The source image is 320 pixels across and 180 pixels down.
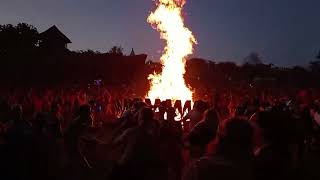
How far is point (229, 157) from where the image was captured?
4324mm

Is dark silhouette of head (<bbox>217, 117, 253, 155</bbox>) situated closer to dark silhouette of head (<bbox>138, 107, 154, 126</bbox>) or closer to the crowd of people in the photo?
the crowd of people

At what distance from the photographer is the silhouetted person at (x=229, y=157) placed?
4.23 m

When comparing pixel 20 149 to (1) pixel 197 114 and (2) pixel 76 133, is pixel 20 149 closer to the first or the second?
(2) pixel 76 133

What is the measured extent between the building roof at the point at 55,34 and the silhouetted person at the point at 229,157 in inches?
2389

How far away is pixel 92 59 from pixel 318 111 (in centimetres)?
3412

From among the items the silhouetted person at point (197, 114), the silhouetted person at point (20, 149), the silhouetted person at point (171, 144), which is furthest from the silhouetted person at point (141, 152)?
the silhouetted person at point (197, 114)

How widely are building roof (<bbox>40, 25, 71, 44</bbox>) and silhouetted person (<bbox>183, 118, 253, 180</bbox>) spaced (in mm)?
60683

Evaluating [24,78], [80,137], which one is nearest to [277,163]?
[80,137]

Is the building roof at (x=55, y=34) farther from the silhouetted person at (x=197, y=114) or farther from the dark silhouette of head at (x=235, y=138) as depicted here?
the dark silhouette of head at (x=235, y=138)

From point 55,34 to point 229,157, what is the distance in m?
63.8

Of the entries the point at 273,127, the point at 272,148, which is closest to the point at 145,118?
the point at 273,127

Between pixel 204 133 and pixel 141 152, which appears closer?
pixel 141 152

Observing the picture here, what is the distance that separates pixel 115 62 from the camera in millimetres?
50000

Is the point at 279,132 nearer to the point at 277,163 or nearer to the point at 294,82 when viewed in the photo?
the point at 277,163
